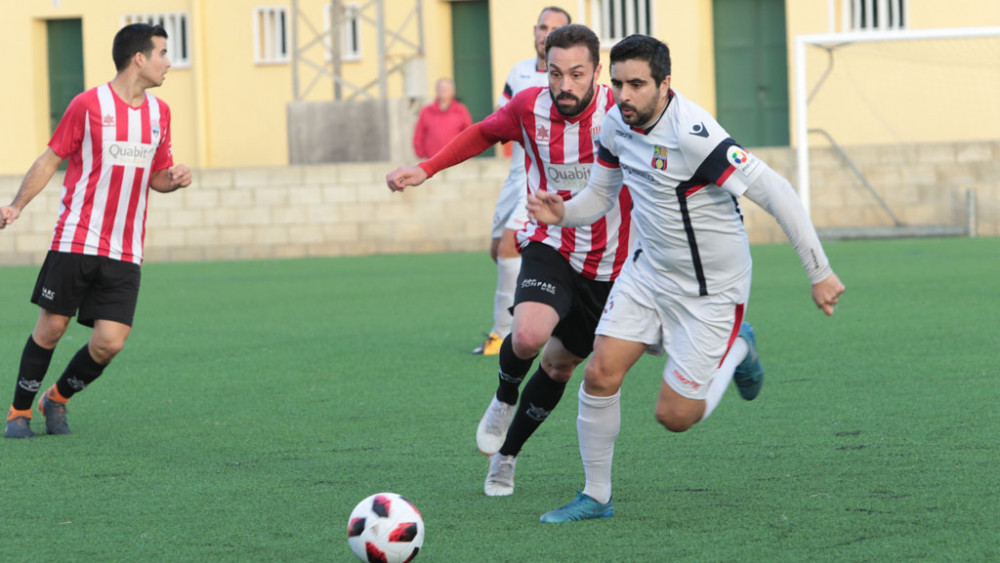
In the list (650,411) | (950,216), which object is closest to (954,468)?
(650,411)

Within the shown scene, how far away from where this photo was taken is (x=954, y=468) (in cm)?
536

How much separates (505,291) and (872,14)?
16.6 m

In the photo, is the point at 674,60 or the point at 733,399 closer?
the point at 733,399

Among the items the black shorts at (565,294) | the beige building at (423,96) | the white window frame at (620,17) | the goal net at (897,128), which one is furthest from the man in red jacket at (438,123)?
the black shorts at (565,294)

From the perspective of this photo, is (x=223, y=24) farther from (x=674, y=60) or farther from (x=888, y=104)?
(x=888, y=104)

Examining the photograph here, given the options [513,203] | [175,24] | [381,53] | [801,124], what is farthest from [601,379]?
[175,24]

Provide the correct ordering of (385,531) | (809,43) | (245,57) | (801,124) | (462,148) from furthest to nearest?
1. (245,57)
2. (809,43)
3. (801,124)
4. (462,148)
5. (385,531)

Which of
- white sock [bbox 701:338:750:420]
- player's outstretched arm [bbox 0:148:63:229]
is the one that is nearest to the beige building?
player's outstretched arm [bbox 0:148:63:229]

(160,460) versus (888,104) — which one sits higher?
(888,104)

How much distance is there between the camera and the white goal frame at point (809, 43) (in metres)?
18.7

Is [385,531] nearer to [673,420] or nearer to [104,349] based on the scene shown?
[673,420]

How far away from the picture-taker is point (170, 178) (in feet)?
22.7

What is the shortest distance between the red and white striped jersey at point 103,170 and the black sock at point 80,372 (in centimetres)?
49

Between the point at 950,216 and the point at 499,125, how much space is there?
47.5 feet
